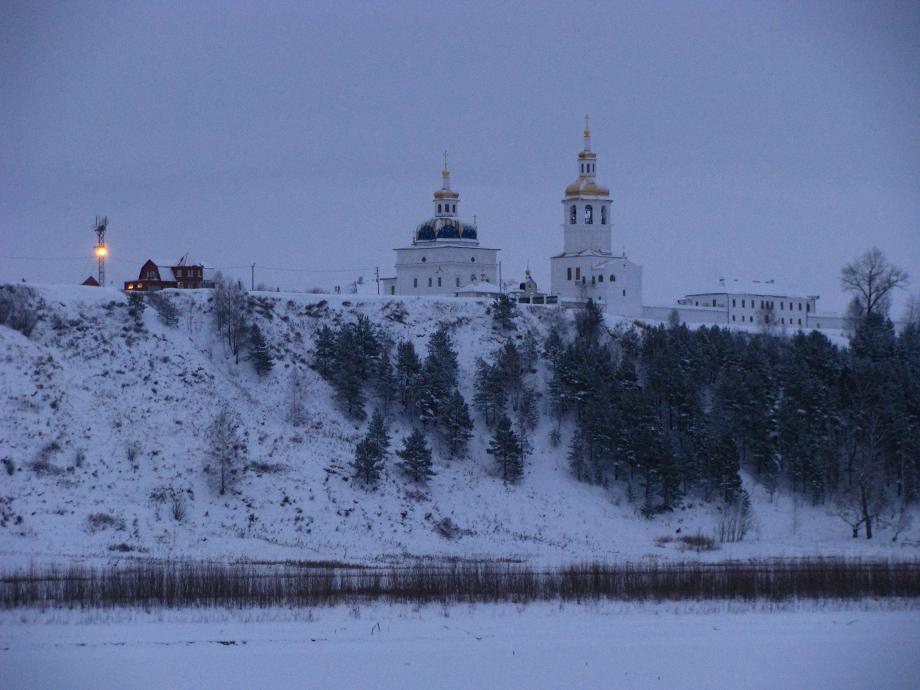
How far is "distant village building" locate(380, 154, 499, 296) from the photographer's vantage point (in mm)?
107250

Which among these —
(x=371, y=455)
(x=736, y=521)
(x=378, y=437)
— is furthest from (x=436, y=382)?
(x=736, y=521)

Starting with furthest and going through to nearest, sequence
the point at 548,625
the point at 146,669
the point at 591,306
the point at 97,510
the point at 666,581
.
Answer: the point at 591,306 < the point at 97,510 < the point at 666,581 < the point at 548,625 < the point at 146,669

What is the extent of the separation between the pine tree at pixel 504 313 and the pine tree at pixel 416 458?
1650cm

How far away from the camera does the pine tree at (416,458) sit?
64750 mm

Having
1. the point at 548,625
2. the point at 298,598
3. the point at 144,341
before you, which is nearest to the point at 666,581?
the point at 548,625

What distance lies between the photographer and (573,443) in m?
70.2

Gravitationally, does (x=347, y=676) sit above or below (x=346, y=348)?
below

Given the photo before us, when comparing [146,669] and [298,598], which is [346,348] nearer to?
[298,598]

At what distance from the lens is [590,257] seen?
347 ft

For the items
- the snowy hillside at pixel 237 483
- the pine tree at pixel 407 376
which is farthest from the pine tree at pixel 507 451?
the pine tree at pixel 407 376

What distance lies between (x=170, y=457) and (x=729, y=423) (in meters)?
29.6

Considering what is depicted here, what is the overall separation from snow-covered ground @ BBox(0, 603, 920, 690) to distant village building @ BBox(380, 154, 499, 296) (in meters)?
68.1

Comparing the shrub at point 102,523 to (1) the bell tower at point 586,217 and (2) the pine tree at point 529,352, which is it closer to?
(2) the pine tree at point 529,352

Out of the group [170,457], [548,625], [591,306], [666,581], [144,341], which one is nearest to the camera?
[548,625]
